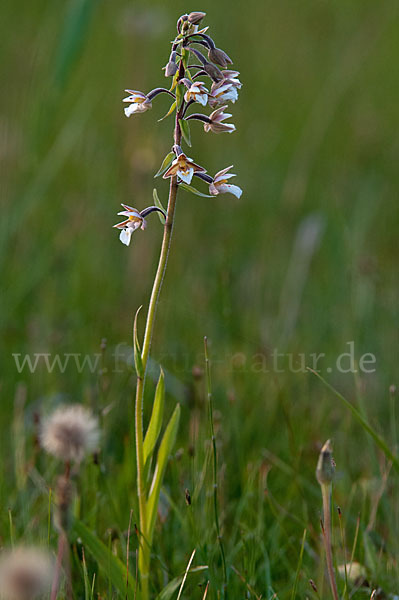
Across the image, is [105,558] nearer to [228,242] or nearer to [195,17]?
[195,17]

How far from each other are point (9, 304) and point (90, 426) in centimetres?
188

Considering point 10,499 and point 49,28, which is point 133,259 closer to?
point 49,28

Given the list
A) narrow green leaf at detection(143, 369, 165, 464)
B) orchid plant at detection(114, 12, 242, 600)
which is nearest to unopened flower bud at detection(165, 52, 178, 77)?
orchid plant at detection(114, 12, 242, 600)

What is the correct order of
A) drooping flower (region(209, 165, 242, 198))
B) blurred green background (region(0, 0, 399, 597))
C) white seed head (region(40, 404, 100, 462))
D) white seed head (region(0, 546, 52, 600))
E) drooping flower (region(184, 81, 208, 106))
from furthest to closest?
blurred green background (region(0, 0, 399, 597)) → drooping flower (region(209, 165, 242, 198)) → drooping flower (region(184, 81, 208, 106)) → white seed head (region(40, 404, 100, 462)) → white seed head (region(0, 546, 52, 600))

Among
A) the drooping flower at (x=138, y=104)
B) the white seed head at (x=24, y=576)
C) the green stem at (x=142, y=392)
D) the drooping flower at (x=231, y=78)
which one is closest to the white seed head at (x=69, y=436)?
the green stem at (x=142, y=392)

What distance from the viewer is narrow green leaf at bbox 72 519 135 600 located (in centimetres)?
140

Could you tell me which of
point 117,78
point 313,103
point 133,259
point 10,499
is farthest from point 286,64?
point 10,499

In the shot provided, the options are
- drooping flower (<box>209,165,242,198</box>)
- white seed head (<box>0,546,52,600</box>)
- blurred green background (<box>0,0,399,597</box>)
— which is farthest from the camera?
blurred green background (<box>0,0,399,597</box>)

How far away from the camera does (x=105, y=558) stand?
144 centimetres

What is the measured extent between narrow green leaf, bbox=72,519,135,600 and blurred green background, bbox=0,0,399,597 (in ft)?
0.98

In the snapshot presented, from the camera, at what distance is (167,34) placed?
6777 millimetres

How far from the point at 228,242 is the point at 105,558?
2.10m

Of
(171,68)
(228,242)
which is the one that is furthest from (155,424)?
(228,242)

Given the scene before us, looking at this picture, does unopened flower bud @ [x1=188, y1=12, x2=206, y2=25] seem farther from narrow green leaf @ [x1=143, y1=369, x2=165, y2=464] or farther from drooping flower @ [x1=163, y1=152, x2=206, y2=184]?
narrow green leaf @ [x1=143, y1=369, x2=165, y2=464]
